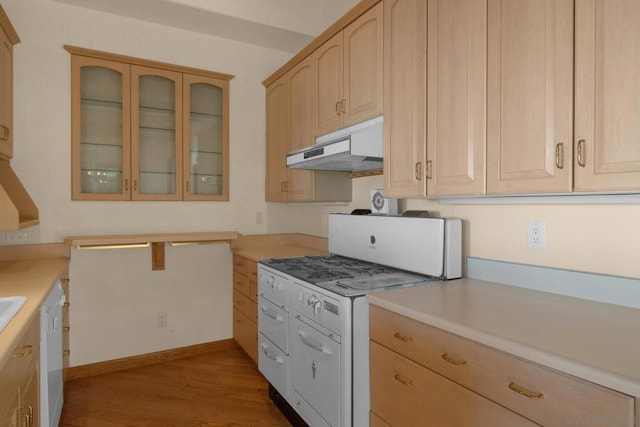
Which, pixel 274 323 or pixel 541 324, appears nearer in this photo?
pixel 541 324

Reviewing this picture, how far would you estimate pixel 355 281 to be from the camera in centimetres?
181

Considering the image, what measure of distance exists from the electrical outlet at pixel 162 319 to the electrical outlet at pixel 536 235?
277cm

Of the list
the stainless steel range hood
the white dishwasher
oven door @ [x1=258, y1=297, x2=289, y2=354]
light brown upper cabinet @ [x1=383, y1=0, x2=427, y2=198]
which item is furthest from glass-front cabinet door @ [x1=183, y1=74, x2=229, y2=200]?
light brown upper cabinet @ [x1=383, y1=0, x2=427, y2=198]

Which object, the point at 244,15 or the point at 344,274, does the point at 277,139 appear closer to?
the point at 244,15

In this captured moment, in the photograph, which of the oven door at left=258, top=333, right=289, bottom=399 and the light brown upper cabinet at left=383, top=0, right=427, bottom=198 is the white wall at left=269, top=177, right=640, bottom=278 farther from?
the oven door at left=258, top=333, right=289, bottom=399

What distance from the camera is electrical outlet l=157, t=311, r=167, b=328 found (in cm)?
303

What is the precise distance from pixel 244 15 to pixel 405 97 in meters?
Answer: 1.81

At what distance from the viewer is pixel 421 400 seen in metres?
1.29

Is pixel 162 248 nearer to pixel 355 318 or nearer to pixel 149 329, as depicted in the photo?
pixel 149 329

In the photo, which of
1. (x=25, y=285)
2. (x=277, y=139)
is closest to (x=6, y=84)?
(x=25, y=285)

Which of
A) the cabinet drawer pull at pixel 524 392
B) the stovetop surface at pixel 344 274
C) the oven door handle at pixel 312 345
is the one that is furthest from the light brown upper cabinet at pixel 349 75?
the cabinet drawer pull at pixel 524 392

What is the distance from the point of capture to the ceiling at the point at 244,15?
272 cm

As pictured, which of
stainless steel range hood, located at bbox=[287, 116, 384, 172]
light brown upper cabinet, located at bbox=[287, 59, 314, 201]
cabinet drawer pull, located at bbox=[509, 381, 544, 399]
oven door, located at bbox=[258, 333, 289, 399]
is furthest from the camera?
light brown upper cabinet, located at bbox=[287, 59, 314, 201]

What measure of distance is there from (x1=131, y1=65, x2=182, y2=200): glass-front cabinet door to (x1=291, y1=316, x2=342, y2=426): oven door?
1.76m
